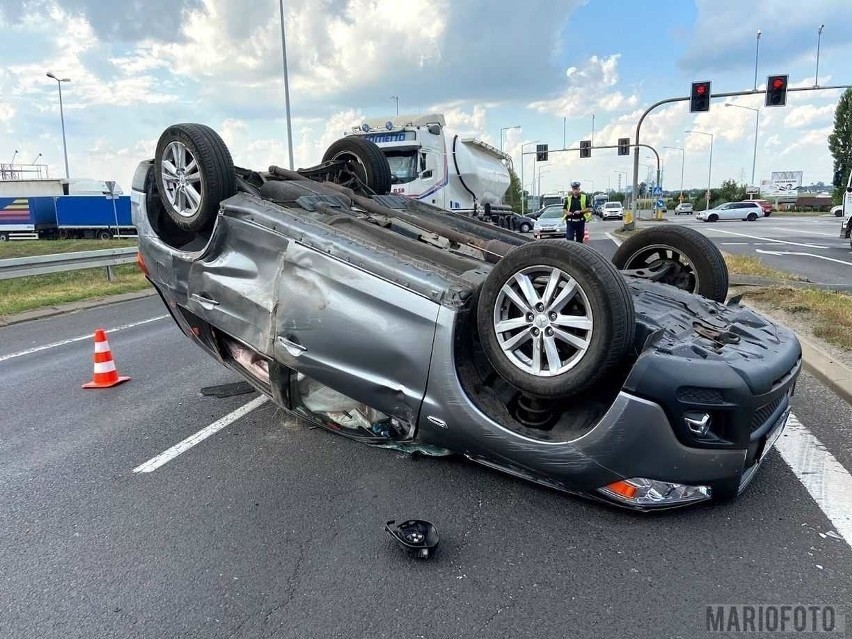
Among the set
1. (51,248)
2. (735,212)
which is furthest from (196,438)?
(735,212)

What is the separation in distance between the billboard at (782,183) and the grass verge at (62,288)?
85541 millimetres

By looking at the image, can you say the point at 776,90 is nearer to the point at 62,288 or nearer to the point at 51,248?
the point at 62,288

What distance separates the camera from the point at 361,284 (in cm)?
313

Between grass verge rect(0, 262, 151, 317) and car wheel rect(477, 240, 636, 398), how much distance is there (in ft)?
31.7

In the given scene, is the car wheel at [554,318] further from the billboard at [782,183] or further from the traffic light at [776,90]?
the billboard at [782,183]

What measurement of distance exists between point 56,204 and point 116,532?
38.6m

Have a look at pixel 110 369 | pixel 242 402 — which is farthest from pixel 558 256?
pixel 110 369

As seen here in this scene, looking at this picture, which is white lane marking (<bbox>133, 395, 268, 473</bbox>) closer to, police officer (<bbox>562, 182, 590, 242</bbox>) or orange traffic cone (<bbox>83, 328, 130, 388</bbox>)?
orange traffic cone (<bbox>83, 328, 130, 388</bbox>)

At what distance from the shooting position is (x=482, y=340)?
9.39ft

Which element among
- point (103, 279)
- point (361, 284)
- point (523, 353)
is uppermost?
point (361, 284)

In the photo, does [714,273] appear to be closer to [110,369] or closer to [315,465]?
[315,465]

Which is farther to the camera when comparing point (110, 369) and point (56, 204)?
point (56, 204)

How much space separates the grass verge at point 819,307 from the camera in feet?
19.2

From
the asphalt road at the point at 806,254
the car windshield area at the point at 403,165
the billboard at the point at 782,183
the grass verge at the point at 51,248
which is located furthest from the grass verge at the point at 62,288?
the billboard at the point at 782,183
